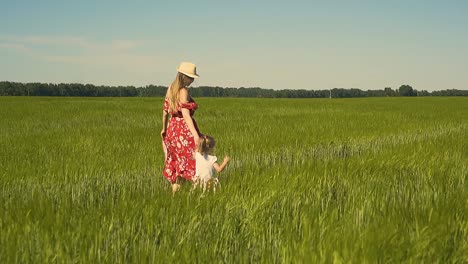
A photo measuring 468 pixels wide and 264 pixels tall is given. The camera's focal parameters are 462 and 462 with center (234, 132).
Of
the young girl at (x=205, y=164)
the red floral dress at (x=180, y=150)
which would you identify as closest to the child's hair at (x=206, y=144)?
the young girl at (x=205, y=164)

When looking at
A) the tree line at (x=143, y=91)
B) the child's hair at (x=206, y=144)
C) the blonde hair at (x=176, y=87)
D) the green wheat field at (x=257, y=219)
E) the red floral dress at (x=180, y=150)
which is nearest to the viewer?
the green wheat field at (x=257, y=219)

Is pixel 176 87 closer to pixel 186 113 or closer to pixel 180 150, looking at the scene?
pixel 186 113

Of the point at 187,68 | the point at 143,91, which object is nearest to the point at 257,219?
the point at 187,68

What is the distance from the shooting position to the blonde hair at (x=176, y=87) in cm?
513

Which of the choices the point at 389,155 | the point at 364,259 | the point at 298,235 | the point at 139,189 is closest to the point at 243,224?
the point at 298,235

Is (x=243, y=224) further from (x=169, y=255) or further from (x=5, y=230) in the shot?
(x=5, y=230)

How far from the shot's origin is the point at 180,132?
17.7 feet

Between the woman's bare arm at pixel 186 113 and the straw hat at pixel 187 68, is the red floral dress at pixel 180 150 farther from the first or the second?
the straw hat at pixel 187 68

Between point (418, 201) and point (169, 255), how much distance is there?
2.38m

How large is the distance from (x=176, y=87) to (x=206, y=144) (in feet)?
2.48

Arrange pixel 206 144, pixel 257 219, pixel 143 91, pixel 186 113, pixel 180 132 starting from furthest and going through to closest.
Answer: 1. pixel 143 91
2. pixel 180 132
3. pixel 186 113
4. pixel 206 144
5. pixel 257 219

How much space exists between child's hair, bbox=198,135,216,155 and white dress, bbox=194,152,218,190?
3.1 inches

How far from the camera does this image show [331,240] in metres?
2.71

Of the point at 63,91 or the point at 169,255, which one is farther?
the point at 63,91
